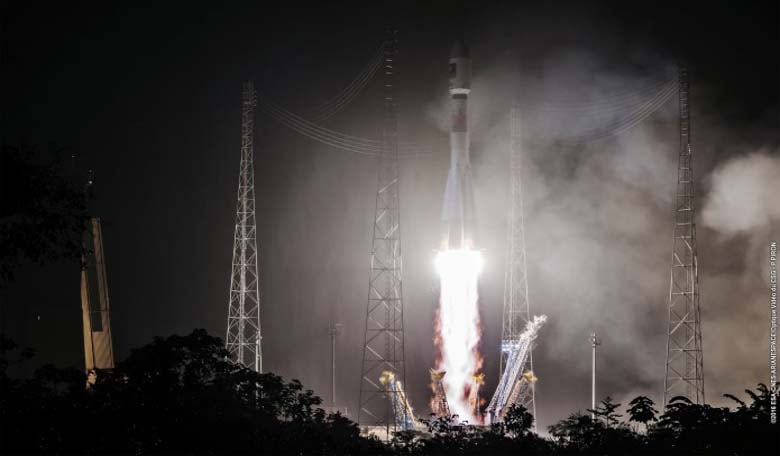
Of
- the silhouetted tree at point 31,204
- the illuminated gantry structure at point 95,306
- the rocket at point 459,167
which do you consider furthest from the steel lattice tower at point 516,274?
the silhouetted tree at point 31,204

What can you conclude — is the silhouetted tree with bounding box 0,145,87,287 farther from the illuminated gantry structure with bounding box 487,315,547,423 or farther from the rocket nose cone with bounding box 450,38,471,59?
the rocket nose cone with bounding box 450,38,471,59

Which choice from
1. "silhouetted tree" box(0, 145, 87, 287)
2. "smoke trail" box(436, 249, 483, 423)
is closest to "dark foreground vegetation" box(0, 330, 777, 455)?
"silhouetted tree" box(0, 145, 87, 287)

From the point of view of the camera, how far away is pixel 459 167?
65.1 m

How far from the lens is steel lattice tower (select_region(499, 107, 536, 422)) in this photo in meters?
64.4

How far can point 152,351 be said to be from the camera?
125 ft

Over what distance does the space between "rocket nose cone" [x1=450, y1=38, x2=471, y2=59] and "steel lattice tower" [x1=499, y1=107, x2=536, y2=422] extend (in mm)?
4244

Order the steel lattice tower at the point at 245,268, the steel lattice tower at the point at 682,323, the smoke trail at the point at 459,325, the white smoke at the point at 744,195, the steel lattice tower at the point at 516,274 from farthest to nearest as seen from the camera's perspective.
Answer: the white smoke at the point at 744,195 < the smoke trail at the point at 459,325 < the steel lattice tower at the point at 682,323 < the steel lattice tower at the point at 516,274 < the steel lattice tower at the point at 245,268

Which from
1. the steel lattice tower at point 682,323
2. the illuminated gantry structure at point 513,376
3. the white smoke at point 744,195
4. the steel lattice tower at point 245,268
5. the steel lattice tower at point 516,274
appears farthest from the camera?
the white smoke at point 744,195

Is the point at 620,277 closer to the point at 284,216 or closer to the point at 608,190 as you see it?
A: the point at 608,190

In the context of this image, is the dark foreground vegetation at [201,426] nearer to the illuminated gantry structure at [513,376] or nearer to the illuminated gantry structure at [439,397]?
the illuminated gantry structure at [513,376]

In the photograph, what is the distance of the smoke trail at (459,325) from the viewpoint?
66.3 m

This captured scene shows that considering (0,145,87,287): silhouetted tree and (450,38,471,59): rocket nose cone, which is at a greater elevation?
(450,38,471,59): rocket nose cone

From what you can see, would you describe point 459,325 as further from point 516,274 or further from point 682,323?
point 682,323

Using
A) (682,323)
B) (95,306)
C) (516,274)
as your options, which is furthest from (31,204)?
(682,323)
